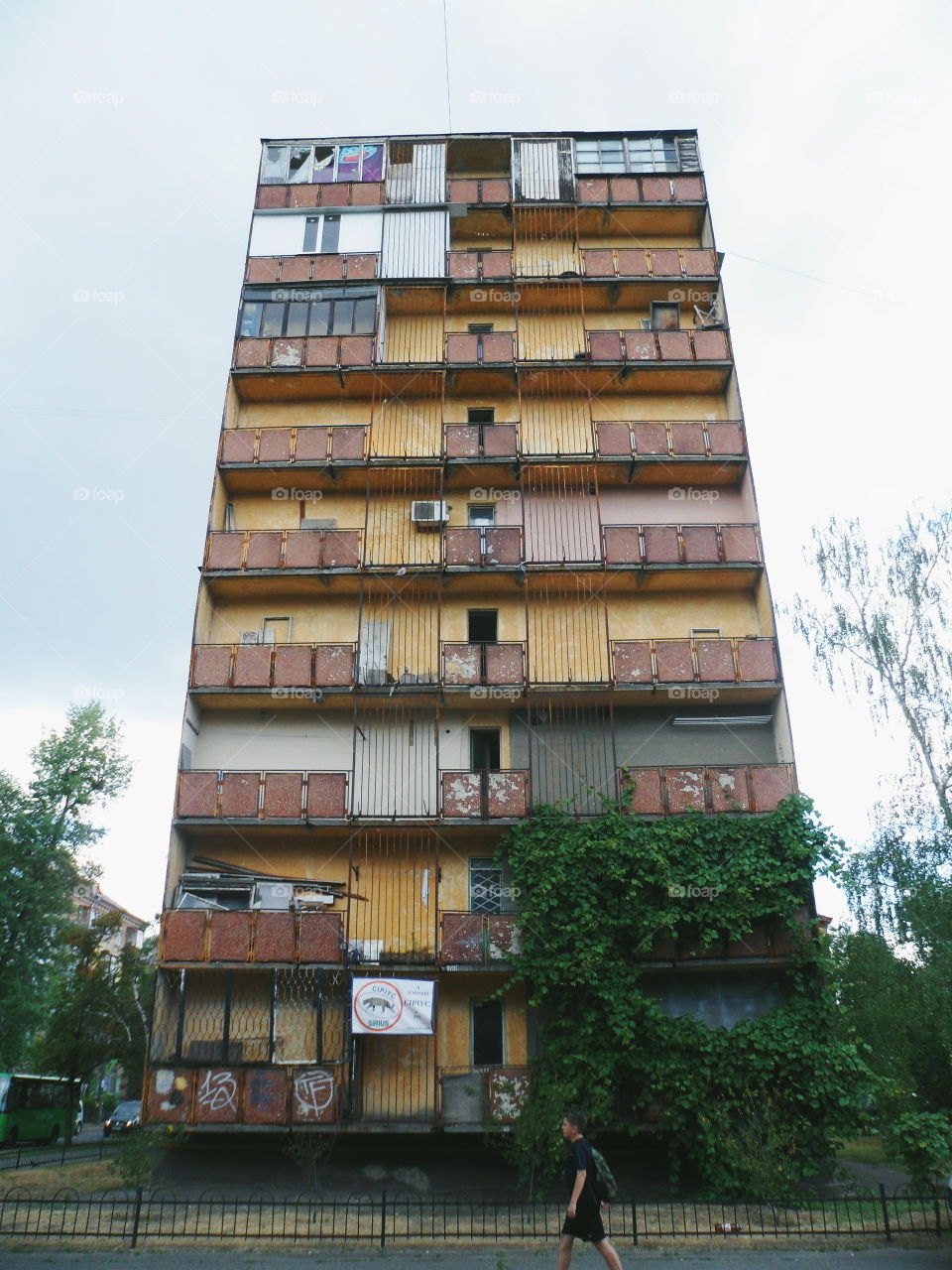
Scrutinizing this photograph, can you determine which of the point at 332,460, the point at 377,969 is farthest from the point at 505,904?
the point at 332,460

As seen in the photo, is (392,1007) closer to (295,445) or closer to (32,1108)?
(295,445)

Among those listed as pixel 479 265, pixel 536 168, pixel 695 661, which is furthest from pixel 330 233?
pixel 695 661

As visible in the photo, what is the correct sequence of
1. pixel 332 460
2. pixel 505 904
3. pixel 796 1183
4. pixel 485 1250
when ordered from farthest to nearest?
1. pixel 332 460
2. pixel 505 904
3. pixel 796 1183
4. pixel 485 1250

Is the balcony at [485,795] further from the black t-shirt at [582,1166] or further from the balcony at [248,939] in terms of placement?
the black t-shirt at [582,1166]

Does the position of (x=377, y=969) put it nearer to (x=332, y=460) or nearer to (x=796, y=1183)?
(x=796, y=1183)

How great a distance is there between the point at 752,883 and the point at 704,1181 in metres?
5.26

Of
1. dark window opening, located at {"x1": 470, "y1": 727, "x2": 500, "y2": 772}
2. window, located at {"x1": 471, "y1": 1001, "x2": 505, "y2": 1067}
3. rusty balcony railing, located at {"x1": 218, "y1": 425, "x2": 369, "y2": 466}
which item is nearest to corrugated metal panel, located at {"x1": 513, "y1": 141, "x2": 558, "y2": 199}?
rusty balcony railing, located at {"x1": 218, "y1": 425, "x2": 369, "y2": 466}

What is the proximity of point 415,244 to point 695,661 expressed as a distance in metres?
14.8

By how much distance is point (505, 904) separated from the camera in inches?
Result: 750

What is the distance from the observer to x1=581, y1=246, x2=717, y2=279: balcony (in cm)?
2497

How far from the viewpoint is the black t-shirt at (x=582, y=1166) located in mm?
9016

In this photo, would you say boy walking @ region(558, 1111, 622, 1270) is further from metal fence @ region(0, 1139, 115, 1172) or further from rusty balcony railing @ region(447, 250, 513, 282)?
rusty balcony railing @ region(447, 250, 513, 282)

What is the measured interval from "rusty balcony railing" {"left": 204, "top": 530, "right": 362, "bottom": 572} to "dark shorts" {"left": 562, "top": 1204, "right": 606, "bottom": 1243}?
48.7 feet

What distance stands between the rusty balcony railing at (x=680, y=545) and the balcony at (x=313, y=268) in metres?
10.6
